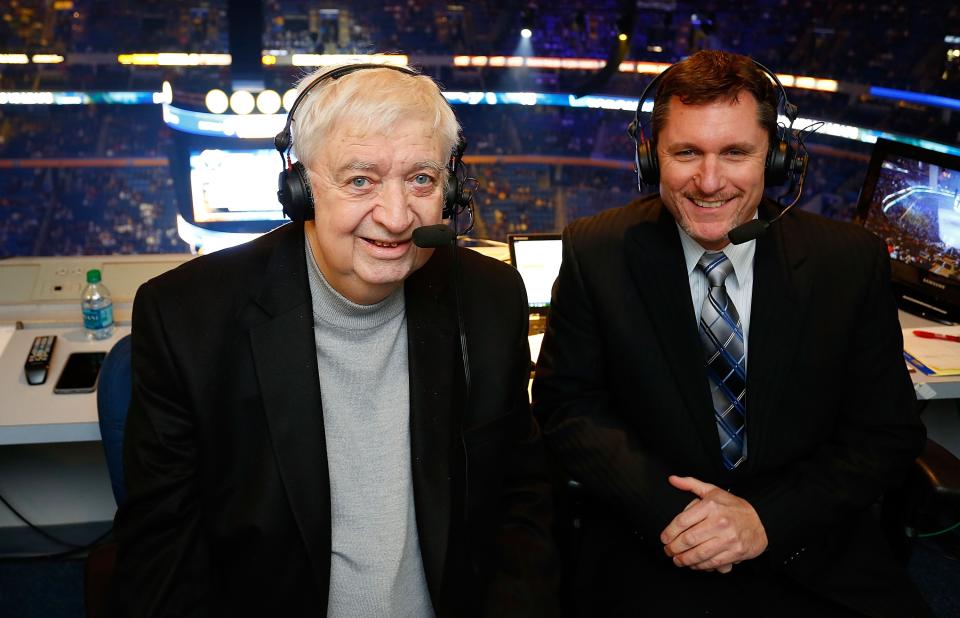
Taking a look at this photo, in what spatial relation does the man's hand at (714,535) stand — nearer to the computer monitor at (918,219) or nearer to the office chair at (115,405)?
the office chair at (115,405)

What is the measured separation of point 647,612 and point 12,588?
1742mm

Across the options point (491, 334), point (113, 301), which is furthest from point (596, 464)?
point (113, 301)

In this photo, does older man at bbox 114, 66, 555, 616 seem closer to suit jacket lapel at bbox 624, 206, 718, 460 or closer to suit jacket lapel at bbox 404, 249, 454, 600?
suit jacket lapel at bbox 404, 249, 454, 600

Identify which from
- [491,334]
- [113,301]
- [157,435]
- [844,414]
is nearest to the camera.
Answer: [157,435]

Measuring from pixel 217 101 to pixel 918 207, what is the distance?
2661 mm

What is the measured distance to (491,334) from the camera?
1.36m

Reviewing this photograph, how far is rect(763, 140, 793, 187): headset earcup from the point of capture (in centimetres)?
149

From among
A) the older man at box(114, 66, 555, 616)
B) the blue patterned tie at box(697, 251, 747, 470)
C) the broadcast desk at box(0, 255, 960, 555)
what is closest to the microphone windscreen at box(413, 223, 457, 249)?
the older man at box(114, 66, 555, 616)

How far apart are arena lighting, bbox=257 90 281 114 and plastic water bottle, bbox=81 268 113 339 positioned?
4.42 ft

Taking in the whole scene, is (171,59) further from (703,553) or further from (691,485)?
(703,553)

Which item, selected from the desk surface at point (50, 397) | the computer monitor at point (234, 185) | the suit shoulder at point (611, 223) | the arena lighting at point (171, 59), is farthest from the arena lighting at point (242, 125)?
the suit shoulder at point (611, 223)

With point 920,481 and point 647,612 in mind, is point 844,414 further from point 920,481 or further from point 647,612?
point 647,612

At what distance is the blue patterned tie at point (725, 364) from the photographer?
1.55 meters

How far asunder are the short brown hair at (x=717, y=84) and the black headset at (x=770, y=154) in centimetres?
2
